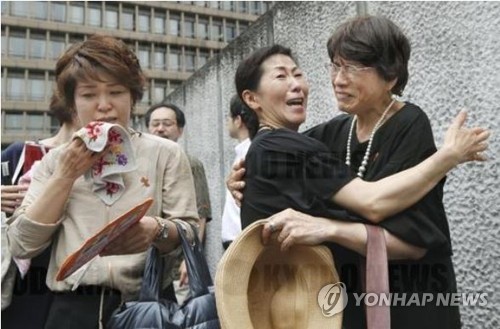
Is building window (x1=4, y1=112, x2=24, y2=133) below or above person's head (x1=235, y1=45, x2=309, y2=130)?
above

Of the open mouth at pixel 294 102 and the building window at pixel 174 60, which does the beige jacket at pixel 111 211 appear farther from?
the building window at pixel 174 60

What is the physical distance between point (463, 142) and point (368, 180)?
0.75 feet

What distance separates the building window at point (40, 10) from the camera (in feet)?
112

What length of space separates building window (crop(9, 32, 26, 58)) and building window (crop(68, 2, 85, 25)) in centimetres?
326

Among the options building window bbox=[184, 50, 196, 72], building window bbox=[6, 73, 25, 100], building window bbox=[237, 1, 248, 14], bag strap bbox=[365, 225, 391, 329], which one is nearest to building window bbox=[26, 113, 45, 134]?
building window bbox=[6, 73, 25, 100]

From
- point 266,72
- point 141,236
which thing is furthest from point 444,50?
point 141,236

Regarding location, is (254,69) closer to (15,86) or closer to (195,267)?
(195,267)

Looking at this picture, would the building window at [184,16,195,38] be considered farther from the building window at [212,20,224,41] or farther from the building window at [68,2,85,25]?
the building window at [68,2,85,25]

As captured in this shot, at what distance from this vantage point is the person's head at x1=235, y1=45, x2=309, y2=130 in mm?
1549

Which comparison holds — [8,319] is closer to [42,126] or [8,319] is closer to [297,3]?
[297,3]

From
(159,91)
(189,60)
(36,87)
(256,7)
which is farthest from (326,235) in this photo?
(256,7)

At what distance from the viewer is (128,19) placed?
36.5 meters

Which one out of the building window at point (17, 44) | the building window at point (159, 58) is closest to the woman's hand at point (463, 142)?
the building window at point (17, 44)

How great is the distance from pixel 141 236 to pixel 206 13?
38398 mm
